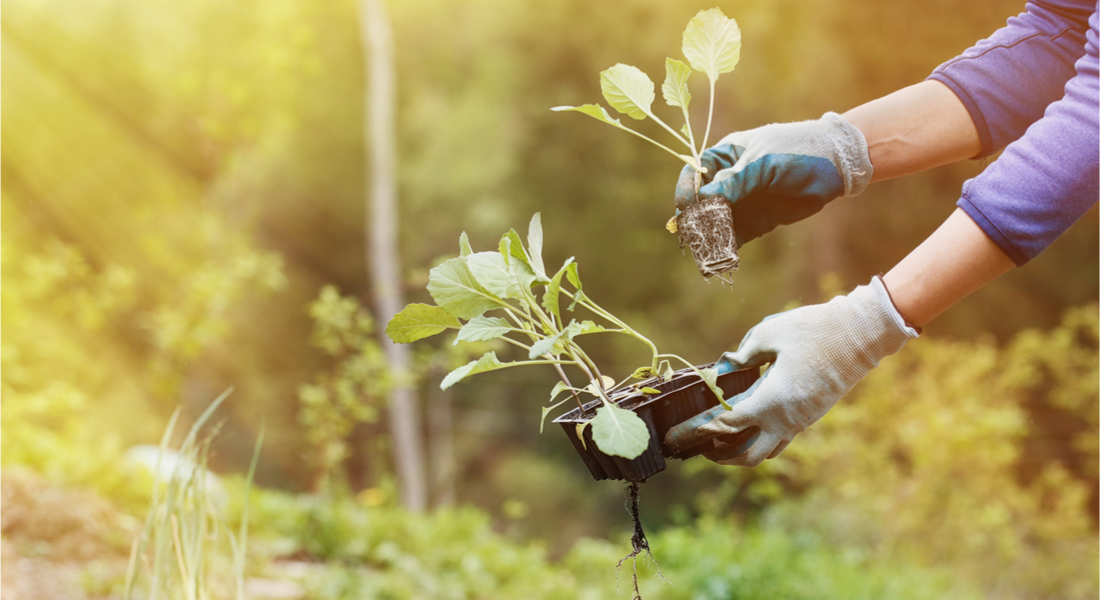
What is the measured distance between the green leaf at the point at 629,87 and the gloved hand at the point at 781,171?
97mm

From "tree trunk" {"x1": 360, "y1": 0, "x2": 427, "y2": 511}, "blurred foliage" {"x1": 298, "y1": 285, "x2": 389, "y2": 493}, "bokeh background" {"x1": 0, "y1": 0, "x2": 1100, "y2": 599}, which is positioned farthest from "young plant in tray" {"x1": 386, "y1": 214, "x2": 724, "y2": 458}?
"tree trunk" {"x1": 360, "y1": 0, "x2": 427, "y2": 511}

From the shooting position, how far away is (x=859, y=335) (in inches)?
29.8

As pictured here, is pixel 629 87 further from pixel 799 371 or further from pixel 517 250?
pixel 799 371

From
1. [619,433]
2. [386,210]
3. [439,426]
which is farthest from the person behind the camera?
[439,426]

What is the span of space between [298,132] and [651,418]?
15.1 feet

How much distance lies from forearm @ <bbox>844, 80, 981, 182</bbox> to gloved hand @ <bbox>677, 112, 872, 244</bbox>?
0.04 meters

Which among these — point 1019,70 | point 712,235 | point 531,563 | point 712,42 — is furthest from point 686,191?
point 531,563

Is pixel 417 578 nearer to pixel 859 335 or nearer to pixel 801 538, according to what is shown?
pixel 801 538

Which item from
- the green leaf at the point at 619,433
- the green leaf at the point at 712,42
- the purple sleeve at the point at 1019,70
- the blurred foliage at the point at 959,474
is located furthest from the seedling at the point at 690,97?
the blurred foliage at the point at 959,474

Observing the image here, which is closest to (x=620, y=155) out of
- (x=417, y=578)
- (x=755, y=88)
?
(x=755, y=88)

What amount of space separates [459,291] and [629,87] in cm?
32

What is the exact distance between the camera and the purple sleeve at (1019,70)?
86 cm

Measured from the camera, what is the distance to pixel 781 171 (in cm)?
81

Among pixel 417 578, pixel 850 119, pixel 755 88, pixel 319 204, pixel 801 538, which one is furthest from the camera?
pixel 319 204
